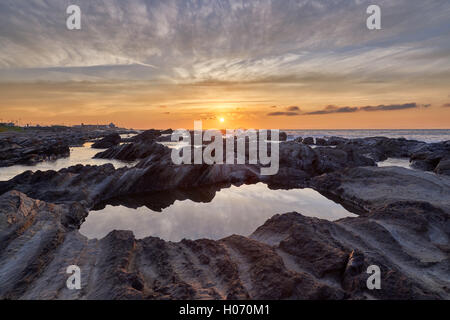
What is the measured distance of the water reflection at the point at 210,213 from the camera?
16.0 metres

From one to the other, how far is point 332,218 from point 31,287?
707 inches

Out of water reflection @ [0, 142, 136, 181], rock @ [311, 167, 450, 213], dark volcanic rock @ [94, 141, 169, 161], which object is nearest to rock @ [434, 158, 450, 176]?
rock @ [311, 167, 450, 213]

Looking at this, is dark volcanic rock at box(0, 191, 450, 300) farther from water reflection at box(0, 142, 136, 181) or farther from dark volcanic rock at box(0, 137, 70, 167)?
dark volcanic rock at box(0, 137, 70, 167)

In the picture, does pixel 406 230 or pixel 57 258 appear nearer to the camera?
pixel 57 258

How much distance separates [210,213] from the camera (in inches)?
776

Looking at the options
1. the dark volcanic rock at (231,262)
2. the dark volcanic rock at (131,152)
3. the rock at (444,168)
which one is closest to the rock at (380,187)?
the rock at (444,168)

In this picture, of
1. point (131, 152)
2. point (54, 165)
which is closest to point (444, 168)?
point (131, 152)

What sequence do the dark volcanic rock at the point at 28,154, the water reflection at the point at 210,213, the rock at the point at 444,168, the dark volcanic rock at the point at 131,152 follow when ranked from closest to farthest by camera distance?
the water reflection at the point at 210,213, the rock at the point at 444,168, the dark volcanic rock at the point at 28,154, the dark volcanic rock at the point at 131,152

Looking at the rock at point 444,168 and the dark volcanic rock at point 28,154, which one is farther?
the dark volcanic rock at point 28,154

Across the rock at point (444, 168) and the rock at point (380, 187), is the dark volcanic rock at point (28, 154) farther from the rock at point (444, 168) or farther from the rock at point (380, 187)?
the rock at point (444, 168)

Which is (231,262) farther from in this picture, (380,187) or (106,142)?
(106,142)
